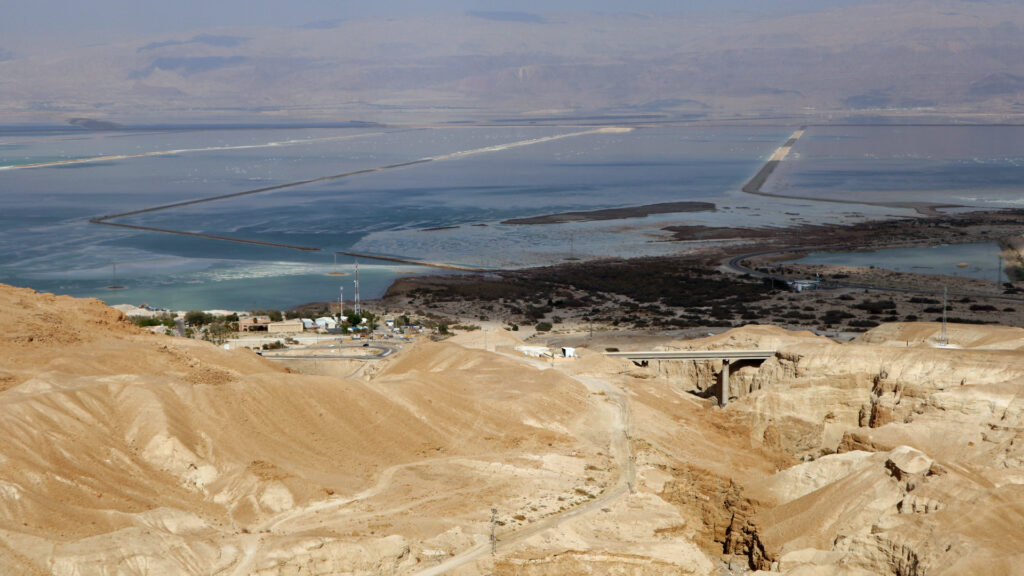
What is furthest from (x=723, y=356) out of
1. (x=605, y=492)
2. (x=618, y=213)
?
(x=618, y=213)

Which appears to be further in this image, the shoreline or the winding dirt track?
the shoreline

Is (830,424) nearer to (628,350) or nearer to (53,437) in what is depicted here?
(628,350)

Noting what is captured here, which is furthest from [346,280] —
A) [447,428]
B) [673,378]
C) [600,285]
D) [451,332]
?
[447,428]

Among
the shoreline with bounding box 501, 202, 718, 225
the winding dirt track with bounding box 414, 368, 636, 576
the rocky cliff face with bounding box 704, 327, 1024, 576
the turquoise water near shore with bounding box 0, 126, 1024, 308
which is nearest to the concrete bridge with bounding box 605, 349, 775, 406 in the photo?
the rocky cliff face with bounding box 704, 327, 1024, 576

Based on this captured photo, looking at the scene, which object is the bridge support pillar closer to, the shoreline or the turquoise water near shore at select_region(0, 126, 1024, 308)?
the turquoise water near shore at select_region(0, 126, 1024, 308)

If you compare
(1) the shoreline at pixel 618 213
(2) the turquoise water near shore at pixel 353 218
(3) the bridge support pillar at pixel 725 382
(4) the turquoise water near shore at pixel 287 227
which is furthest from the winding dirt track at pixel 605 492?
(1) the shoreline at pixel 618 213

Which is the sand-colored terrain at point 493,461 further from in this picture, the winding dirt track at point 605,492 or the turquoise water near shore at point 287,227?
the turquoise water near shore at point 287,227

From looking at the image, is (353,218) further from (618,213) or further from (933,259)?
(933,259)

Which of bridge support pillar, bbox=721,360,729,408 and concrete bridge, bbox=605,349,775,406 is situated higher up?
concrete bridge, bbox=605,349,775,406
